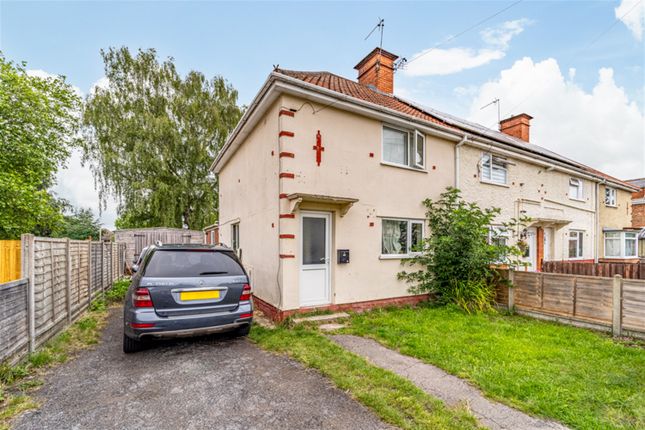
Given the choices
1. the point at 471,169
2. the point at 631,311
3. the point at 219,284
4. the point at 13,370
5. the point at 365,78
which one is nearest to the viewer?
the point at 13,370

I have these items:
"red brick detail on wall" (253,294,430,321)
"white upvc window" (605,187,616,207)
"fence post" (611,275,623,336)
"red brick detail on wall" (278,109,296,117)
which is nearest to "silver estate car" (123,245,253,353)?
"red brick detail on wall" (253,294,430,321)

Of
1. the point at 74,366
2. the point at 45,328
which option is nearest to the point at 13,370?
the point at 74,366

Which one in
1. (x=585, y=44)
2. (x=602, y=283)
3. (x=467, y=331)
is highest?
(x=585, y=44)

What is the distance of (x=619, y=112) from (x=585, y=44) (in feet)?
11.1

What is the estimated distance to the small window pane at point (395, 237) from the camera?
26.1 feet

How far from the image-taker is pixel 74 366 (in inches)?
165

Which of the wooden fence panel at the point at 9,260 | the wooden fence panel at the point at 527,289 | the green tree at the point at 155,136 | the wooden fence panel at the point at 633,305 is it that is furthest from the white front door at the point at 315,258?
the green tree at the point at 155,136

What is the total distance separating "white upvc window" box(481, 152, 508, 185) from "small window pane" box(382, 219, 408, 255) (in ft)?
13.7

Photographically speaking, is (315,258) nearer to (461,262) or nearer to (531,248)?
(461,262)

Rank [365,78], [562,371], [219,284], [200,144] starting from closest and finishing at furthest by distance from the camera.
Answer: [562,371], [219,284], [365,78], [200,144]

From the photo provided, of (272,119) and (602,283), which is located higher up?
(272,119)

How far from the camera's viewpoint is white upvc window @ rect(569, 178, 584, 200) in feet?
46.6

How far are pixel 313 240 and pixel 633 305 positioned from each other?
628 centimetres

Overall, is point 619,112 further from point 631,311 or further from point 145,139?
point 145,139
